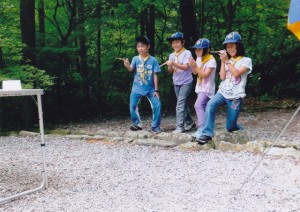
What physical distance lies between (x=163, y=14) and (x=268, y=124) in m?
5.00

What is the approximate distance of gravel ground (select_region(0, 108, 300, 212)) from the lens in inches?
126

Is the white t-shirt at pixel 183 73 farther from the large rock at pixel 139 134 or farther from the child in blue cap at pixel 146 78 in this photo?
the large rock at pixel 139 134

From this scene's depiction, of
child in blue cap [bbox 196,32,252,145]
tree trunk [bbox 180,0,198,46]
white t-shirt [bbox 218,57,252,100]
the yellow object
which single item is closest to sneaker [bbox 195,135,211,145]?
child in blue cap [bbox 196,32,252,145]

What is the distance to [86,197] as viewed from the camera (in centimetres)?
346

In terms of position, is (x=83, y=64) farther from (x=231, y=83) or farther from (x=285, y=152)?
(x=285, y=152)

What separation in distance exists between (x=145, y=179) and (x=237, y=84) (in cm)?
211

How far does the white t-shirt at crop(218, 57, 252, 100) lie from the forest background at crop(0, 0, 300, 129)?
11.2 feet

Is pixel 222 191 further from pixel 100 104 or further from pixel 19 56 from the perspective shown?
pixel 100 104

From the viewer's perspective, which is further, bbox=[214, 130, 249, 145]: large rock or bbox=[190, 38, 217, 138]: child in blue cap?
bbox=[190, 38, 217, 138]: child in blue cap

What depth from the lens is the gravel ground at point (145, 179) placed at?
10.5ft

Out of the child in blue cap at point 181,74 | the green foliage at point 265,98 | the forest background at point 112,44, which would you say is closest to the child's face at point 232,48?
the child in blue cap at point 181,74

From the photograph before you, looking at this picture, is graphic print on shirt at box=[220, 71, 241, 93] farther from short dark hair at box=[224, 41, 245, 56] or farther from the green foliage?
the green foliage

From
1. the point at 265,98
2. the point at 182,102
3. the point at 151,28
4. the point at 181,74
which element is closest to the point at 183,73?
the point at 181,74

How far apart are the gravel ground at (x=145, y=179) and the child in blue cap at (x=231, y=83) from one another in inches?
20.4
